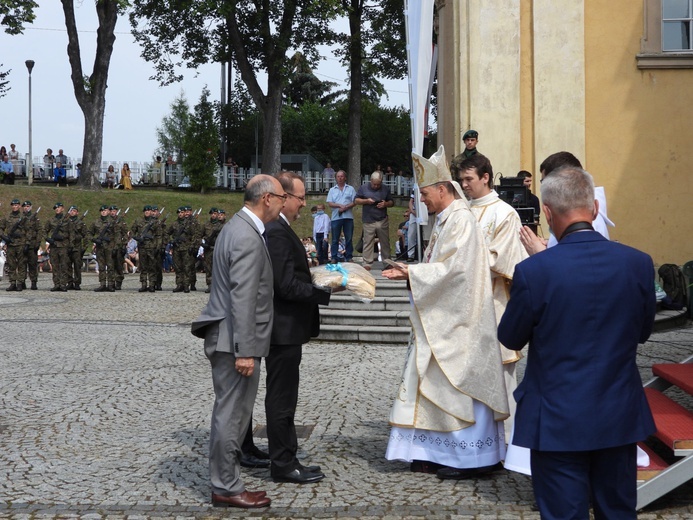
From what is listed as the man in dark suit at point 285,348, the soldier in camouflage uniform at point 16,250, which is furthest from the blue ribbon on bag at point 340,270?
the soldier in camouflage uniform at point 16,250

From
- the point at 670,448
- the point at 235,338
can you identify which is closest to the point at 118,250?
the point at 235,338

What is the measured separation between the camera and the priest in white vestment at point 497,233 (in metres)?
6.29

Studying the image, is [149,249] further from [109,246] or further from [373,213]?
[373,213]

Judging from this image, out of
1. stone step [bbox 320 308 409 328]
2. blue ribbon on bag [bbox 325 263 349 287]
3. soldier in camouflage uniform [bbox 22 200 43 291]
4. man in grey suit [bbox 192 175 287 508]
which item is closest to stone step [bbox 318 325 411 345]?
stone step [bbox 320 308 409 328]

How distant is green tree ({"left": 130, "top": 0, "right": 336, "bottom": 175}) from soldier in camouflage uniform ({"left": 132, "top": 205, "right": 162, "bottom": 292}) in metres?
12.4

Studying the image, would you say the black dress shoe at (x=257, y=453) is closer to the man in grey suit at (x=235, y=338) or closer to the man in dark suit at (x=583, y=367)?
the man in grey suit at (x=235, y=338)

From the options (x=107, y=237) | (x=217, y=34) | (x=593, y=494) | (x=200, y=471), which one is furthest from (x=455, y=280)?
(x=217, y=34)

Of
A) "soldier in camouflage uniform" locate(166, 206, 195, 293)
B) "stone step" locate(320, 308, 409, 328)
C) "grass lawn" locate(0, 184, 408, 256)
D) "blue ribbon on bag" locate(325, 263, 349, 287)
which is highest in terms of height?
"grass lawn" locate(0, 184, 408, 256)

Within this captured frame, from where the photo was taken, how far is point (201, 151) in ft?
125

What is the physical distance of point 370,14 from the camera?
124 ft

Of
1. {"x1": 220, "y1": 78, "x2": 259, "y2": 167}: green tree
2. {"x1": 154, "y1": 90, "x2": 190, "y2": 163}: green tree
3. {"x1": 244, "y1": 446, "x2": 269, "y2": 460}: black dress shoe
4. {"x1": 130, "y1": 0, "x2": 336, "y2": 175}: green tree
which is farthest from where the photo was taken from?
{"x1": 154, "y1": 90, "x2": 190, "y2": 163}: green tree

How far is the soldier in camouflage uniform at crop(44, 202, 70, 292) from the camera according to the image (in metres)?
21.8

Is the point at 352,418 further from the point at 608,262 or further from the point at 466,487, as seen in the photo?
the point at 608,262

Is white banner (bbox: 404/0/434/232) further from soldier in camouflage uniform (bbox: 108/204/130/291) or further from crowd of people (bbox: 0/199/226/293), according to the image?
soldier in camouflage uniform (bbox: 108/204/130/291)
